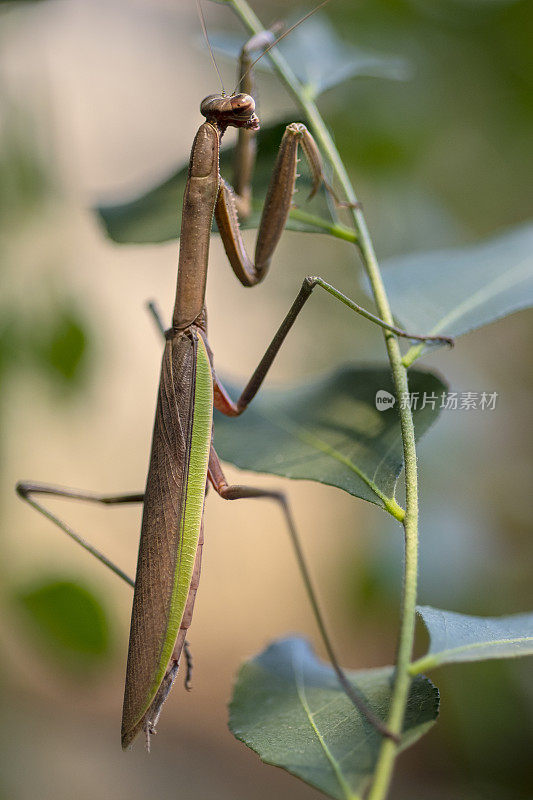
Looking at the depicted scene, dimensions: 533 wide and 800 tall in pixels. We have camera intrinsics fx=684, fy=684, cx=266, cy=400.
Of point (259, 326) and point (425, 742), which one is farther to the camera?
point (259, 326)

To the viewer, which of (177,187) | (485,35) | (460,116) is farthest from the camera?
(460,116)

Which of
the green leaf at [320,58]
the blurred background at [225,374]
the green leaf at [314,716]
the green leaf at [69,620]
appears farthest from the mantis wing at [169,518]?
the green leaf at [320,58]

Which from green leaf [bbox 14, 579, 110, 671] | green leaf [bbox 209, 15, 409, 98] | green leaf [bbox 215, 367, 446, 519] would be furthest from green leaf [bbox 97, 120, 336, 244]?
green leaf [bbox 14, 579, 110, 671]

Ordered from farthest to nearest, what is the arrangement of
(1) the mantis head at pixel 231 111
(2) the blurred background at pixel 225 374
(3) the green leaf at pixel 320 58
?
→ 1. (2) the blurred background at pixel 225 374
2. (3) the green leaf at pixel 320 58
3. (1) the mantis head at pixel 231 111

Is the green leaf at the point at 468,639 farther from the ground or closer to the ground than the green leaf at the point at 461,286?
closer to the ground

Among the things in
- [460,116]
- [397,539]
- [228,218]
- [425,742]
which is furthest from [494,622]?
[425,742]

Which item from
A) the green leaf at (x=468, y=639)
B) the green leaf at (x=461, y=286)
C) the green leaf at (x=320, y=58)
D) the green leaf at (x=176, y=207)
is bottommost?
the green leaf at (x=468, y=639)

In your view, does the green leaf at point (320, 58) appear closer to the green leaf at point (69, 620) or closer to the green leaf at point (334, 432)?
the green leaf at point (334, 432)

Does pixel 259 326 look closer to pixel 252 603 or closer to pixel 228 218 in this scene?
pixel 252 603
